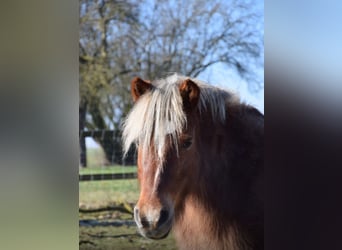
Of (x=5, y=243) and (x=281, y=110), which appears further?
(x=281, y=110)

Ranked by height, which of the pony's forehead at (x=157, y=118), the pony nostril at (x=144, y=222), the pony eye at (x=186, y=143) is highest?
the pony's forehead at (x=157, y=118)

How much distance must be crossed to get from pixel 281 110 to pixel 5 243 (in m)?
1.90

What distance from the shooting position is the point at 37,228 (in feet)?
8.50

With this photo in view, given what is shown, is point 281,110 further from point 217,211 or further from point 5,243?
Answer: point 5,243

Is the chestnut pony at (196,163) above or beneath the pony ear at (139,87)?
beneath

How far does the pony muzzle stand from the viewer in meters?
2.52

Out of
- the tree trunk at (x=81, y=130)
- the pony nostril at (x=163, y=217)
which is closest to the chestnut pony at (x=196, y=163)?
the pony nostril at (x=163, y=217)

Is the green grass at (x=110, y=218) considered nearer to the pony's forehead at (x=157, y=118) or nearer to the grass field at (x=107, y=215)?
the grass field at (x=107, y=215)

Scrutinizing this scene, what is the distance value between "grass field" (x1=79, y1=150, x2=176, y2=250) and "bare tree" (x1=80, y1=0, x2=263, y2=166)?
15cm

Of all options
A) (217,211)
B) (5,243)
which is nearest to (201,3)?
(217,211)

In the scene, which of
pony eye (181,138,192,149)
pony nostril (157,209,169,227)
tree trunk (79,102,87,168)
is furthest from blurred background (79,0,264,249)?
pony eye (181,138,192,149)

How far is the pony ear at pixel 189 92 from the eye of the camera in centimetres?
259

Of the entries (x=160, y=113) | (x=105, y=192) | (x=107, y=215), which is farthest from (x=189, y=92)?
(x=107, y=215)

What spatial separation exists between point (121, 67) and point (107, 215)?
909 mm
